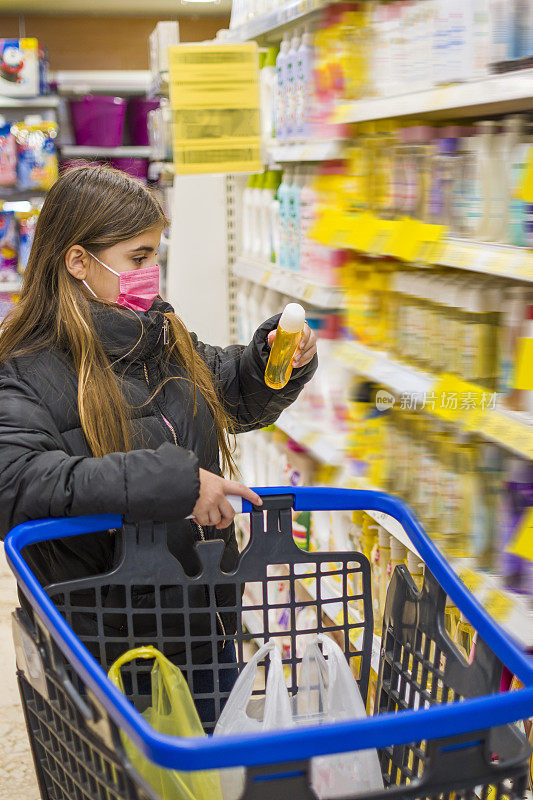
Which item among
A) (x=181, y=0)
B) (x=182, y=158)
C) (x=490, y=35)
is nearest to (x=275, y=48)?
(x=182, y=158)

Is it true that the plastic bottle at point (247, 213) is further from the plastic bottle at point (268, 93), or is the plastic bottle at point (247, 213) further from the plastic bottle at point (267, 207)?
the plastic bottle at point (268, 93)

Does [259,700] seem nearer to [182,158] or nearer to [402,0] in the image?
[402,0]

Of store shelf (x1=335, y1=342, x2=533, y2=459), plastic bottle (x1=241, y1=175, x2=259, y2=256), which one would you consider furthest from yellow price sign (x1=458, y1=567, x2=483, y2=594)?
plastic bottle (x1=241, y1=175, x2=259, y2=256)

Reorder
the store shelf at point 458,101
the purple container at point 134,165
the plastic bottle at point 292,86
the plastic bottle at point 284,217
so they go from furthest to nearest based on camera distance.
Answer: the purple container at point 134,165
the plastic bottle at point 284,217
the plastic bottle at point 292,86
the store shelf at point 458,101

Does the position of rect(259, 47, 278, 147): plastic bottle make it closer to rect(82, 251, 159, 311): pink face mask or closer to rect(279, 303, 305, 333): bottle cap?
rect(82, 251, 159, 311): pink face mask

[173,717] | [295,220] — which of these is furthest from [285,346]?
[295,220]

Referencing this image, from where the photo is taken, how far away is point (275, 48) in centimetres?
317

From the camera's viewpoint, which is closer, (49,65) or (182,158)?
(182,158)

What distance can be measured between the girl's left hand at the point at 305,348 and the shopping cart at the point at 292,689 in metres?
0.37

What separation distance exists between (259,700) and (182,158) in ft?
6.45

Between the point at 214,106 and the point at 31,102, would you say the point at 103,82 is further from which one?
the point at 214,106

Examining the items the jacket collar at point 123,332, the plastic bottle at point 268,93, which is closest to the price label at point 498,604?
the jacket collar at point 123,332

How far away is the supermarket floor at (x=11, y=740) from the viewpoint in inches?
91.3

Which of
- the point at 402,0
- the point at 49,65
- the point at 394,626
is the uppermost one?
the point at 49,65
